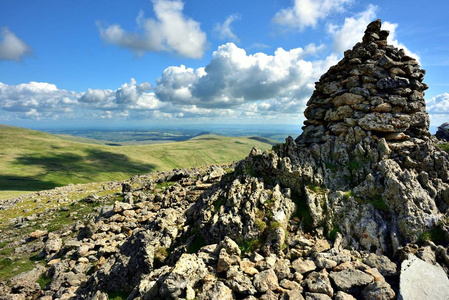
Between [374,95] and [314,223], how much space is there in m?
17.5

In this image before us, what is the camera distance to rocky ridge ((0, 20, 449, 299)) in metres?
15.1

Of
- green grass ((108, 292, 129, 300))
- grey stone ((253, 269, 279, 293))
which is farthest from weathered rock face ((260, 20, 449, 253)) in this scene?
green grass ((108, 292, 129, 300))

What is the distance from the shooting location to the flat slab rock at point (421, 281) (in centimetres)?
1324

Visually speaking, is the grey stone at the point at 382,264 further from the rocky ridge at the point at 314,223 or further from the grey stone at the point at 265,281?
the grey stone at the point at 265,281

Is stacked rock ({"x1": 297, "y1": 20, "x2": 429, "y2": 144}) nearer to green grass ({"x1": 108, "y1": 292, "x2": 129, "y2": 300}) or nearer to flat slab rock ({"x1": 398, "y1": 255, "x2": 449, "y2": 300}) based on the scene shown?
flat slab rock ({"x1": 398, "y1": 255, "x2": 449, "y2": 300})

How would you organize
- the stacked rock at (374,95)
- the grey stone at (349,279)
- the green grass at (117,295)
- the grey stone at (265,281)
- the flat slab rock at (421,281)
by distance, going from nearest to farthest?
the flat slab rock at (421,281)
the grey stone at (349,279)
the grey stone at (265,281)
the green grass at (117,295)
the stacked rock at (374,95)

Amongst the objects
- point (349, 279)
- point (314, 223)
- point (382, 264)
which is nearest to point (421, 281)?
→ point (382, 264)

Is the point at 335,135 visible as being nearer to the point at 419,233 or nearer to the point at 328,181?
the point at 328,181

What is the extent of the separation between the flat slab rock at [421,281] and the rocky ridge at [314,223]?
0.29m

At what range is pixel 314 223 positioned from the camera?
67.1 feet

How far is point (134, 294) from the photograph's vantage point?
16.1 meters

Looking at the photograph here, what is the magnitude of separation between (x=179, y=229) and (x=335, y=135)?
21.3 metres

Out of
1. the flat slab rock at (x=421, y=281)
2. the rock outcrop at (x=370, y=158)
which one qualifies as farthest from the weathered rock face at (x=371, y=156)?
the flat slab rock at (x=421, y=281)

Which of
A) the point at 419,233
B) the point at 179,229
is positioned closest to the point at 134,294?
the point at 179,229
